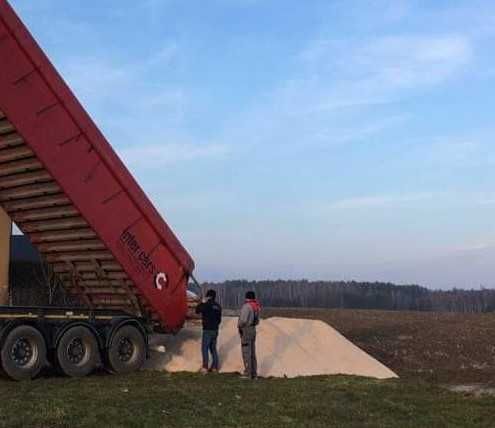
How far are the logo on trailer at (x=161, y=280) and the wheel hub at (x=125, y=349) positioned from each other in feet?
3.67

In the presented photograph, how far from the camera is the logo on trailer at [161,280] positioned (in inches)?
533

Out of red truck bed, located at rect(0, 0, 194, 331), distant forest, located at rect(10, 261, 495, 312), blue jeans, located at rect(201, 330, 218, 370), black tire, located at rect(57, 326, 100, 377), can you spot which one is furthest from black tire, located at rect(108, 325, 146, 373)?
distant forest, located at rect(10, 261, 495, 312)

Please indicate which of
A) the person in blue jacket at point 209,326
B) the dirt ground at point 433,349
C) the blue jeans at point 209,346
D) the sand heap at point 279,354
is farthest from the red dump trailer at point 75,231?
the dirt ground at point 433,349

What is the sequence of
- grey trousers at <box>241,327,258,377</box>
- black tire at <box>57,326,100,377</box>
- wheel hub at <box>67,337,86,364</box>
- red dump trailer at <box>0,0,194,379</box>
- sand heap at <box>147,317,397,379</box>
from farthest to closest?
sand heap at <box>147,317,397,379</box> → grey trousers at <box>241,327,258,377</box> → wheel hub at <box>67,337,86,364</box> → black tire at <box>57,326,100,377</box> → red dump trailer at <box>0,0,194,379</box>

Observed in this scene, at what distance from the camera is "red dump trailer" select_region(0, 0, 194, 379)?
11617 mm

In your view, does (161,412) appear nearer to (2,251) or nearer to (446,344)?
(2,251)

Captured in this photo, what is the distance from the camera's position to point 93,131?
40.5 ft

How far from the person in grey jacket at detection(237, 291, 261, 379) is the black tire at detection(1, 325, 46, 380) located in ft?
10.9

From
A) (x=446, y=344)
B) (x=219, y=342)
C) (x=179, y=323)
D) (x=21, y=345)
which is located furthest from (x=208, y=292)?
(x=446, y=344)

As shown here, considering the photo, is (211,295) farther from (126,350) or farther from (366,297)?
(366,297)

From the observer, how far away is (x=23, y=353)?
1244 centimetres

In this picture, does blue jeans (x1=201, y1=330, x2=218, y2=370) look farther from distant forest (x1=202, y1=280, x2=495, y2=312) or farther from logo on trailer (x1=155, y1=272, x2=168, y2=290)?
distant forest (x1=202, y1=280, x2=495, y2=312)

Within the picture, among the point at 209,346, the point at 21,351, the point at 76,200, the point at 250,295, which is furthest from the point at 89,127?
the point at 209,346

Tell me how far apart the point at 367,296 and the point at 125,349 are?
86.4 metres
